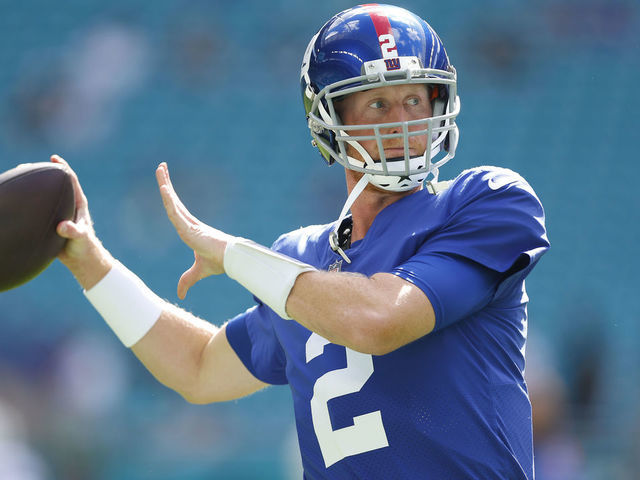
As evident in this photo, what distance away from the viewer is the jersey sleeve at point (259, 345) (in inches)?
Result: 85.7

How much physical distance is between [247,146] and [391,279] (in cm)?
429

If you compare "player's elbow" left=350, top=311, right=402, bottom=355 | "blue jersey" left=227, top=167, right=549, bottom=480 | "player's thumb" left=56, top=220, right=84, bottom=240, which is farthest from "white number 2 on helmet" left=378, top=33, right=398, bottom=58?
"player's thumb" left=56, top=220, right=84, bottom=240

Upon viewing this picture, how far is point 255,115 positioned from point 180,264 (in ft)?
4.03

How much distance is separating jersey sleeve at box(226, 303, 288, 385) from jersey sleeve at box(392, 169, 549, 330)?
588mm

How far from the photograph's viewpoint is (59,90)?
18.4ft

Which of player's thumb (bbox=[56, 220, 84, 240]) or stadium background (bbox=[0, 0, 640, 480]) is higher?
player's thumb (bbox=[56, 220, 84, 240])

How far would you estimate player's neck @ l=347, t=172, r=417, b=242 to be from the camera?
2020 mm

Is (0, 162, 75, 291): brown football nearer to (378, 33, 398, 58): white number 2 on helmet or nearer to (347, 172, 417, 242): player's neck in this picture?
(347, 172, 417, 242): player's neck

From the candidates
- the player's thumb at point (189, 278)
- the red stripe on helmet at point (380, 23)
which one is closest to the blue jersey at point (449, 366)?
the player's thumb at point (189, 278)

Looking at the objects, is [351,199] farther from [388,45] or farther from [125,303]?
[125,303]

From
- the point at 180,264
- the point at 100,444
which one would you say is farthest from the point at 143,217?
the point at 100,444

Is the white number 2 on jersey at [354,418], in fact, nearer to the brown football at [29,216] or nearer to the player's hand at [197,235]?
the player's hand at [197,235]

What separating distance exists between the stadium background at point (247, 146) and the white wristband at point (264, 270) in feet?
10.1

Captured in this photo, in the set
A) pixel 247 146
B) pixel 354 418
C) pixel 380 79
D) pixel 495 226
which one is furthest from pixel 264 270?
pixel 247 146
